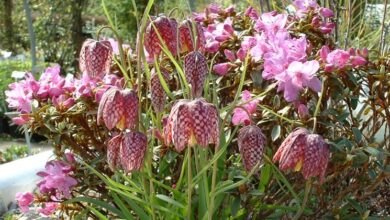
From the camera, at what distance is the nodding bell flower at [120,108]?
59.7 inches

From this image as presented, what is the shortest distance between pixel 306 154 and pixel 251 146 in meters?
0.12

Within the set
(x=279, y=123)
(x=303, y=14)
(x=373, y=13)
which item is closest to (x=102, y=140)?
(x=279, y=123)

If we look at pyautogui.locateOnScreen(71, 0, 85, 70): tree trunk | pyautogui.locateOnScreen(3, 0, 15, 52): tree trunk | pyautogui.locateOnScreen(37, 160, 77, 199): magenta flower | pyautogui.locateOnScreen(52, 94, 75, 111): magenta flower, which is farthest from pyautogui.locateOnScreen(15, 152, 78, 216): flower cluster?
pyautogui.locateOnScreen(3, 0, 15, 52): tree trunk

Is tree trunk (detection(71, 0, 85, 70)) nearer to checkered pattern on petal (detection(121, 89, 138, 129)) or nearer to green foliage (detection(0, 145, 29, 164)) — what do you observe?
green foliage (detection(0, 145, 29, 164))

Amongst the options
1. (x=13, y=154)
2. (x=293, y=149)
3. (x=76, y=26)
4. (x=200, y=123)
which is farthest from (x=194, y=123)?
(x=76, y=26)

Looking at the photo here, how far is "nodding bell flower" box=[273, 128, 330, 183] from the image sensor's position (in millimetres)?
1563

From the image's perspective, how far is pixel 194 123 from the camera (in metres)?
1.41

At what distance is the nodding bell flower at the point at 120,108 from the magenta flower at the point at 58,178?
0.55m

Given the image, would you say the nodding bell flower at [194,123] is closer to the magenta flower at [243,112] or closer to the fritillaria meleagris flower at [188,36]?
the fritillaria meleagris flower at [188,36]

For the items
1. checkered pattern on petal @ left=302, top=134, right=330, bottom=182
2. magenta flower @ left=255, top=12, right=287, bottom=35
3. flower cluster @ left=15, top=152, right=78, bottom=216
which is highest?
magenta flower @ left=255, top=12, right=287, bottom=35

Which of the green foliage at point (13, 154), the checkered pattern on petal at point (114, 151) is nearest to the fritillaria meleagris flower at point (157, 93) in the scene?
the checkered pattern on petal at point (114, 151)

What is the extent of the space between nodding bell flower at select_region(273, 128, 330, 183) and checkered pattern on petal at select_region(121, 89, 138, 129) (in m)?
0.33

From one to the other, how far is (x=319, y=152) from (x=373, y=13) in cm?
336

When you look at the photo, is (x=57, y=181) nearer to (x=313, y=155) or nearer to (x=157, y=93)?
(x=157, y=93)
